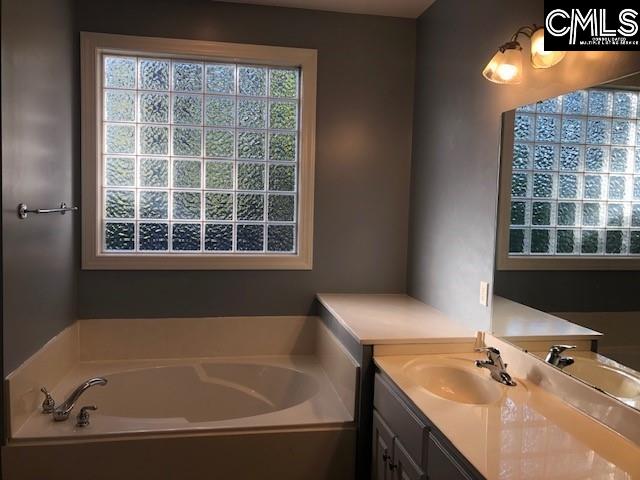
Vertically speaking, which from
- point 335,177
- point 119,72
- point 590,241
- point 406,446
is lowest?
point 406,446

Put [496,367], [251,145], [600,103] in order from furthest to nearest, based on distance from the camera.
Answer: [251,145] → [496,367] → [600,103]

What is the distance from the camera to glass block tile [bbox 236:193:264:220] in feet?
10.5

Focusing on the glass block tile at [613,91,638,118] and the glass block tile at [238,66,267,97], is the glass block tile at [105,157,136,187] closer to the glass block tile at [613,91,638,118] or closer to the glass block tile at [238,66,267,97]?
the glass block tile at [238,66,267,97]

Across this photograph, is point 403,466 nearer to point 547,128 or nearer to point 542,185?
point 542,185

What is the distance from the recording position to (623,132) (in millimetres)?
1521

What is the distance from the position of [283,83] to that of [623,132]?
2.11 meters

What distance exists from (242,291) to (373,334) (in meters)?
1.10

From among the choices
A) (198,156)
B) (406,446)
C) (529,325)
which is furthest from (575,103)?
(198,156)

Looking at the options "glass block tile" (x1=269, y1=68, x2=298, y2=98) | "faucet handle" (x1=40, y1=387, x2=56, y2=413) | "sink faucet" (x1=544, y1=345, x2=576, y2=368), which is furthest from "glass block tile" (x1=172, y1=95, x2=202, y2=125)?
"sink faucet" (x1=544, y1=345, x2=576, y2=368)

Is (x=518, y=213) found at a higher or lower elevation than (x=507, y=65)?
lower

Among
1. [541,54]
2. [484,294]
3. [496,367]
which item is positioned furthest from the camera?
[484,294]

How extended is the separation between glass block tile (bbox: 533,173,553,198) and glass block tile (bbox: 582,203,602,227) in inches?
6.8

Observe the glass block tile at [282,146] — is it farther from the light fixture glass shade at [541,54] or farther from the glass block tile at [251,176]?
the light fixture glass shade at [541,54]

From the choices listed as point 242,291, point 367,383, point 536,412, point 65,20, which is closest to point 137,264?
point 242,291
